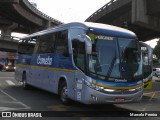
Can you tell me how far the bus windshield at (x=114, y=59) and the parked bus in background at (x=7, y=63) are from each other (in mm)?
46340

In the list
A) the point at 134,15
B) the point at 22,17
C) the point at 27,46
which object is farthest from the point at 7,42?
the point at 27,46

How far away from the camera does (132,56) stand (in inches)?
492

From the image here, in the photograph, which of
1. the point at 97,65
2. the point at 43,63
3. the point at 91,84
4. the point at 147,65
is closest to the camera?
the point at 91,84

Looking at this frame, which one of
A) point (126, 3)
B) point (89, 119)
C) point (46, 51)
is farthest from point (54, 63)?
point (126, 3)

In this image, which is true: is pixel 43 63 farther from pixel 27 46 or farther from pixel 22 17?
pixel 22 17

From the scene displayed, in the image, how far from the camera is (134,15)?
3341 cm

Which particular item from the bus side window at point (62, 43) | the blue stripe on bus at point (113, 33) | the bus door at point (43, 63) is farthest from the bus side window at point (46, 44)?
the blue stripe on bus at point (113, 33)

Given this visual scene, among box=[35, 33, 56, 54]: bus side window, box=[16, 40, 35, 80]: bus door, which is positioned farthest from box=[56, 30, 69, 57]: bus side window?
box=[16, 40, 35, 80]: bus door

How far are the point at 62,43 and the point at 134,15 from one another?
20226mm

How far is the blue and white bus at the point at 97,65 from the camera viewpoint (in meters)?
11.7

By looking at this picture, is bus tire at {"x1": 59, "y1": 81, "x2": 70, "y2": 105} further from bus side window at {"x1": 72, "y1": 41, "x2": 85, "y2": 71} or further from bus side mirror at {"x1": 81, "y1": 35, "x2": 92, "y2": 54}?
bus side mirror at {"x1": 81, "y1": 35, "x2": 92, "y2": 54}

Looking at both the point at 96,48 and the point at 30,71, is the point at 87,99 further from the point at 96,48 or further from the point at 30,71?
the point at 30,71

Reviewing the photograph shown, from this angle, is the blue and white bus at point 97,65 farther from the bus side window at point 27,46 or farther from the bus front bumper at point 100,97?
the bus side window at point 27,46

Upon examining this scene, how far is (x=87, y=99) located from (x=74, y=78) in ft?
4.34
